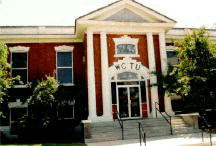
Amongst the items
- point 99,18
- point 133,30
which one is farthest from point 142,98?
point 99,18

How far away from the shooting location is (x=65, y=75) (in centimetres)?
1834

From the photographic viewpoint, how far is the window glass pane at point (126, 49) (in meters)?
16.6

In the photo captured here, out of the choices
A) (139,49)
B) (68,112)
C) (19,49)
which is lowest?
(68,112)

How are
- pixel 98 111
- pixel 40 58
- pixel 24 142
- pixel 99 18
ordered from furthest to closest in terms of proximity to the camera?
pixel 40 58, pixel 99 18, pixel 98 111, pixel 24 142

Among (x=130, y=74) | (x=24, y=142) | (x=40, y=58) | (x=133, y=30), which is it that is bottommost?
(x=24, y=142)

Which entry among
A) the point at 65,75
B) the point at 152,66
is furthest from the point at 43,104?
the point at 152,66

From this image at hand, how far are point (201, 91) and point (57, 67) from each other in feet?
32.2

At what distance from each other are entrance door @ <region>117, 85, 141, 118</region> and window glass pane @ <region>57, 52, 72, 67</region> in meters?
4.54

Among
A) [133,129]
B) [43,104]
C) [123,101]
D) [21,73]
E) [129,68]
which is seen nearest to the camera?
[133,129]

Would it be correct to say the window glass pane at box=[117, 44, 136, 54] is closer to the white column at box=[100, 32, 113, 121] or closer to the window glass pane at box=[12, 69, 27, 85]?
the white column at box=[100, 32, 113, 121]

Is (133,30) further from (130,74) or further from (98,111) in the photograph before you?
(98,111)

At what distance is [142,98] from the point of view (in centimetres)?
1644

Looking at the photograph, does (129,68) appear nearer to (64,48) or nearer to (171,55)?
(171,55)

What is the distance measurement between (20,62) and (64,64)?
3.11m
